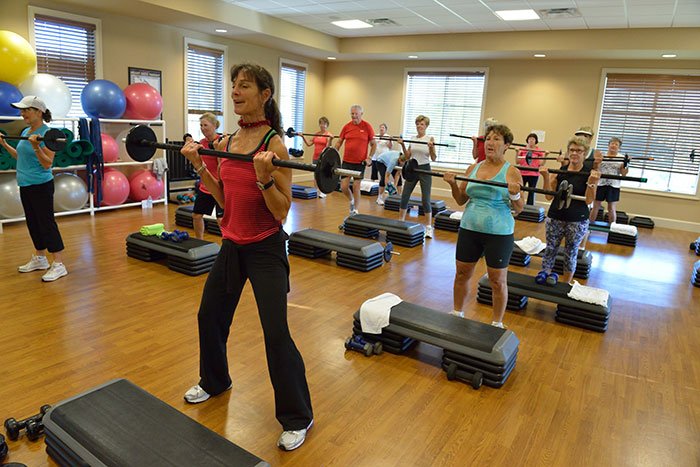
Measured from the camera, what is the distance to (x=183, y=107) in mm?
8078

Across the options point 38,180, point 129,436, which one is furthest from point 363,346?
point 38,180

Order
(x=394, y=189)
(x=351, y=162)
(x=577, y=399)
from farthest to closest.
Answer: (x=394, y=189), (x=351, y=162), (x=577, y=399)

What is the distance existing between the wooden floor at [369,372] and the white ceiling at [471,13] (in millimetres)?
3710

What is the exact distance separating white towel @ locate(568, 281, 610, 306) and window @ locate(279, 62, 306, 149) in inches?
→ 299

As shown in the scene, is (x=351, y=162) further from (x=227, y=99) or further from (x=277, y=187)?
(x=277, y=187)

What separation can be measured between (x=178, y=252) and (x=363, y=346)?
214 centimetres

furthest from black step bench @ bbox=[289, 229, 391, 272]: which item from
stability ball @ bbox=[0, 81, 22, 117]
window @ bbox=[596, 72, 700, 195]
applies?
window @ bbox=[596, 72, 700, 195]

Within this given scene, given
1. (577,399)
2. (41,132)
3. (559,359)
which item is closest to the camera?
(577,399)

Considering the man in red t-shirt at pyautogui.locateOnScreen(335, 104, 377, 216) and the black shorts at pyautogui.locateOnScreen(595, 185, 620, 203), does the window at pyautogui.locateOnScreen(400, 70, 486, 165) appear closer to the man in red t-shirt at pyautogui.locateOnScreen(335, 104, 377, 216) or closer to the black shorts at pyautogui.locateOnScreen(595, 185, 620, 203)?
the black shorts at pyautogui.locateOnScreen(595, 185, 620, 203)

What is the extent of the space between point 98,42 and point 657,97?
8.63 meters

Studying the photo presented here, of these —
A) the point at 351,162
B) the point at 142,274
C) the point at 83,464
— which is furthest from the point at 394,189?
the point at 83,464

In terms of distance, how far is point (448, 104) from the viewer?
10.2 meters

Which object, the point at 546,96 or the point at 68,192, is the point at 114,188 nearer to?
the point at 68,192

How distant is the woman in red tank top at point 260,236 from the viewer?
1.99 metres
